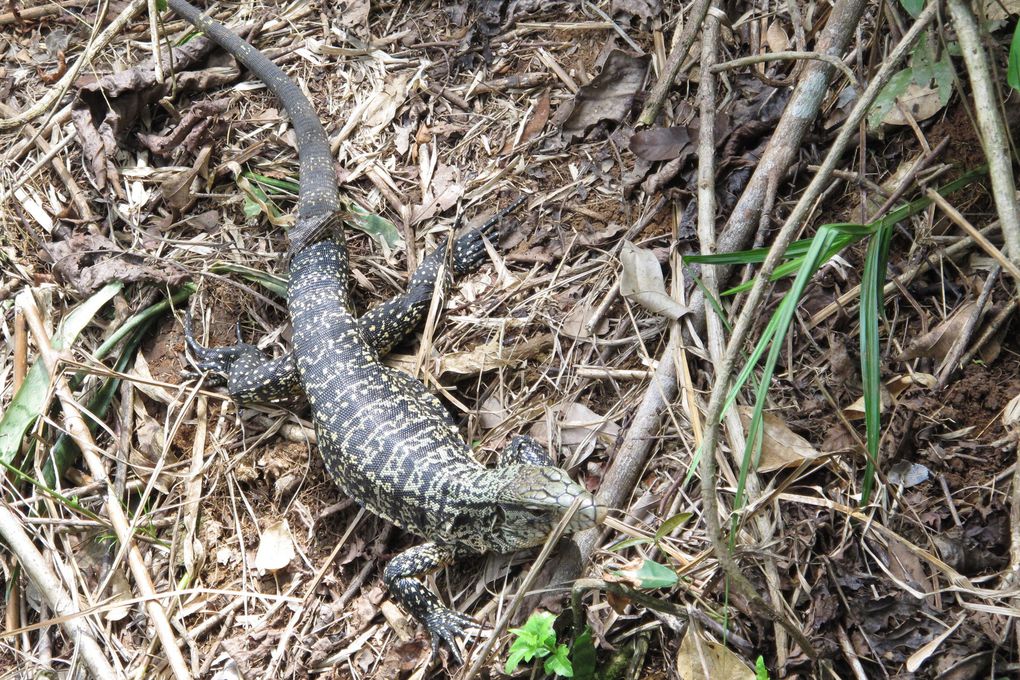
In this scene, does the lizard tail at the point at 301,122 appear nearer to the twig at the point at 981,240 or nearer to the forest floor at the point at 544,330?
the forest floor at the point at 544,330

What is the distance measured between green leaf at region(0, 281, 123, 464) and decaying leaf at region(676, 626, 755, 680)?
4517 mm

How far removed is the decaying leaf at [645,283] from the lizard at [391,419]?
1.07m

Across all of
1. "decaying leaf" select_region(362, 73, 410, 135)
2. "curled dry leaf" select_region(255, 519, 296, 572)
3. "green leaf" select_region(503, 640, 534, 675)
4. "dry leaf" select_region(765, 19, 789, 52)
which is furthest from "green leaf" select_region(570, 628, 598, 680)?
"decaying leaf" select_region(362, 73, 410, 135)

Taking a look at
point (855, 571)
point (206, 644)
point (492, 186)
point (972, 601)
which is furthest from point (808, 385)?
point (206, 644)

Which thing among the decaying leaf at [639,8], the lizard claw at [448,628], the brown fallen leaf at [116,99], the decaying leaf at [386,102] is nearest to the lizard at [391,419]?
the lizard claw at [448,628]

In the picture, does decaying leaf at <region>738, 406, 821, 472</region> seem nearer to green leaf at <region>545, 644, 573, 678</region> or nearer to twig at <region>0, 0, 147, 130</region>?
green leaf at <region>545, 644, 573, 678</region>

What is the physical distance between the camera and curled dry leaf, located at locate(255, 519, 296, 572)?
498 cm

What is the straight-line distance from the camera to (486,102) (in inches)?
240

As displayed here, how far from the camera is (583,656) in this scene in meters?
3.69

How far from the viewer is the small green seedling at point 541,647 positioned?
12.0 feet

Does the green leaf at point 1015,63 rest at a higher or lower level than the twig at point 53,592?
higher

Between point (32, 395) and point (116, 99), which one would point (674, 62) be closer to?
point (116, 99)

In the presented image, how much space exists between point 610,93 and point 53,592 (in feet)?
16.0

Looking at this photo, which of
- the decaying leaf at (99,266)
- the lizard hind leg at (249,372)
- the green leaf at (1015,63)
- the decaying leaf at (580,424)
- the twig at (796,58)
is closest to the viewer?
the green leaf at (1015,63)
